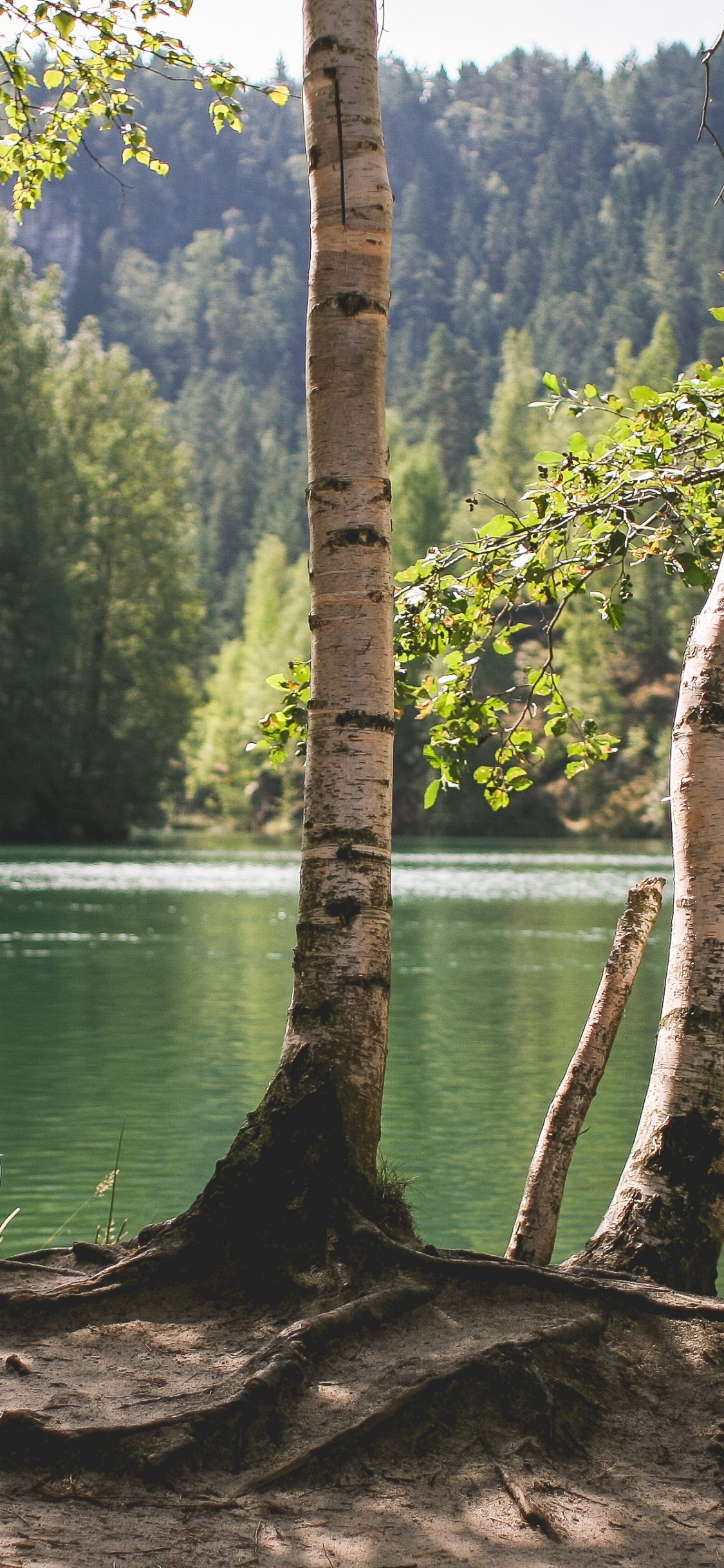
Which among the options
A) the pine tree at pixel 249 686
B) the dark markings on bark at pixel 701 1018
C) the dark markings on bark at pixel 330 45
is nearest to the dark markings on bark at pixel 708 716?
the dark markings on bark at pixel 701 1018

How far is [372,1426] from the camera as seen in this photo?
3.53 metres

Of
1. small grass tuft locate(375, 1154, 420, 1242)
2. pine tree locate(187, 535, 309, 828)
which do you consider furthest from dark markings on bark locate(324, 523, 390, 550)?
pine tree locate(187, 535, 309, 828)

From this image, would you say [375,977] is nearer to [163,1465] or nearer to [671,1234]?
[671,1234]

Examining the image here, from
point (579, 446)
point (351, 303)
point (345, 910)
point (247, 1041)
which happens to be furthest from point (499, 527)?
point (247, 1041)

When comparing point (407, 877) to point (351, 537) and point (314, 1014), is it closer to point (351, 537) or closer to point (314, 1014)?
point (351, 537)

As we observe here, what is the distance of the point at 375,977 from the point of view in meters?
4.59

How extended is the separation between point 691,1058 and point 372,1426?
1.63 m

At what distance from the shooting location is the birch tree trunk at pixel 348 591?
4.56 metres

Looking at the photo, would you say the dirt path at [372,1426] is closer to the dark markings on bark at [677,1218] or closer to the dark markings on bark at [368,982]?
the dark markings on bark at [677,1218]

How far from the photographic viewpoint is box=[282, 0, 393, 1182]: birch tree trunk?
456cm

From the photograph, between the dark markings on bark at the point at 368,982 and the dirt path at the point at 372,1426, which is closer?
the dirt path at the point at 372,1426

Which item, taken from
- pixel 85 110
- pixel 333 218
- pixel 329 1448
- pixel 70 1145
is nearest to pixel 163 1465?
pixel 329 1448

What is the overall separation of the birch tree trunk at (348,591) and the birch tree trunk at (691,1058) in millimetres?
844

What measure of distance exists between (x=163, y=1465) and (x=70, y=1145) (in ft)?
28.4
